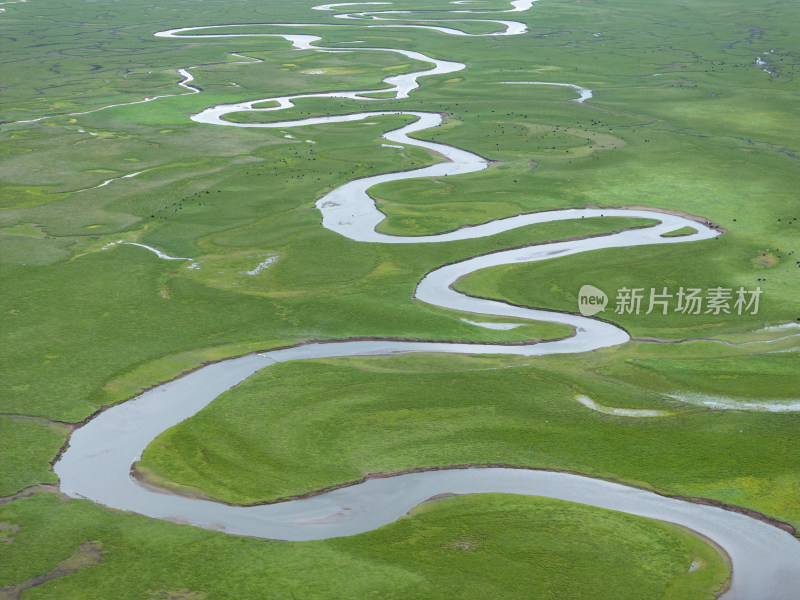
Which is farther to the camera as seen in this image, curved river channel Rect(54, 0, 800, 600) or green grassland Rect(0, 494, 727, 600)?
curved river channel Rect(54, 0, 800, 600)

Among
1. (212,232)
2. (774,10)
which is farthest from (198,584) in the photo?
(774,10)

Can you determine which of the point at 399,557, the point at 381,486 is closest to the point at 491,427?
the point at 381,486

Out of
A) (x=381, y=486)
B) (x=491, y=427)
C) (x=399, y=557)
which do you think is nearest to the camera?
(x=399, y=557)

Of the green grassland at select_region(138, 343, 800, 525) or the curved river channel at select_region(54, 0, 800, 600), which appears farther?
the green grassland at select_region(138, 343, 800, 525)

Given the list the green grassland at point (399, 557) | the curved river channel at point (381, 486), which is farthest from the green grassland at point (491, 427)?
the green grassland at point (399, 557)

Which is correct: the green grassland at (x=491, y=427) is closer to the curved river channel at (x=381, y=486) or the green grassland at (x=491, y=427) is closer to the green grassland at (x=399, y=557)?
the curved river channel at (x=381, y=486)

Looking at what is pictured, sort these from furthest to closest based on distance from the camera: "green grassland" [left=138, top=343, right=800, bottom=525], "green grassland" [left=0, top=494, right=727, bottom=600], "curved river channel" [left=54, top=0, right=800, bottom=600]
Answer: "green grassland" [left=138, top=343, right=800, bottom=525], "curved river channel" [left=54, top=0, right=800, bottom=600], "green grassland" [left=0, top=494, right=727, bottom=600]

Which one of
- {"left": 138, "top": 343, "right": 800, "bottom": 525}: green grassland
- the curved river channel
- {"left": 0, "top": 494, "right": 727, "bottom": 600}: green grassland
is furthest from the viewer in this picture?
{"left": 138, "top": 343, "right": 800, "bottom": 525}: green grassland

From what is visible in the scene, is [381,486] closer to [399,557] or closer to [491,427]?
[399,557]

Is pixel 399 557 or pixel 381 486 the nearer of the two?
pixel 399 557

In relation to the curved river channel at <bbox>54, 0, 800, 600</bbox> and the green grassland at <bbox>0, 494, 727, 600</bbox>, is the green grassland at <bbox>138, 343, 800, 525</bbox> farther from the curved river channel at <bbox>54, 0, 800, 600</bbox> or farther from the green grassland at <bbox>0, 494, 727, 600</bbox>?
the green grassland at <bbox>0, 494, 727, 600</bbox>

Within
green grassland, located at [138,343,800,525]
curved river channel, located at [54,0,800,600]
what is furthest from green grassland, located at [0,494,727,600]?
green grassland, located at [138,343,800,525]

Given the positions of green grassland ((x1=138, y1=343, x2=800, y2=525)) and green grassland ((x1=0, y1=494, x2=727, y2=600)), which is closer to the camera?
green grassland ((x1=0, y1=494, x2=727, y2=600))
